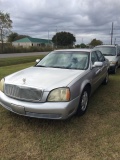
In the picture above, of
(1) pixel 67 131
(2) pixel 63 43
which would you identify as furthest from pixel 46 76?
(2) pixel 63 43

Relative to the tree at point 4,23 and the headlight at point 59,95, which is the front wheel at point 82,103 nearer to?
the headlight at point 59,95

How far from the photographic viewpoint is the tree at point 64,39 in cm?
8219

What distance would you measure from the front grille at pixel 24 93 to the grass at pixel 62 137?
2.09ft

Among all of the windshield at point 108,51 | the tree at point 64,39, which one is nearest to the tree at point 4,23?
the windshield at point 108,51

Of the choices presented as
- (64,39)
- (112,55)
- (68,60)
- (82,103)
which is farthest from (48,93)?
(64,39)

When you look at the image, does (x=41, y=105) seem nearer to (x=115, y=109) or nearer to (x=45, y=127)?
(x=45, y=127)

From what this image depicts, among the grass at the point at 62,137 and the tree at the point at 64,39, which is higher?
the tree at the point at 64,39

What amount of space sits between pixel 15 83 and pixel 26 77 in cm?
32

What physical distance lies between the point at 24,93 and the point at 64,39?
80774 mm

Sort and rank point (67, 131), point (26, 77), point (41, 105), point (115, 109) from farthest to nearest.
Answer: point (115, 109) < point (26, 77) < point (67, 131) < point (41, 105)

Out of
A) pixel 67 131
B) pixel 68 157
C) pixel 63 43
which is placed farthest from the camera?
pixel 63 43

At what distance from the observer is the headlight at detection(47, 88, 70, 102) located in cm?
330

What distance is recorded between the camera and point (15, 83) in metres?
3.59

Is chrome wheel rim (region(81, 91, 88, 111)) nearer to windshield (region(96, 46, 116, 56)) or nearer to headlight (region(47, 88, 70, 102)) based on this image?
headlight (region(47, 88, 70, 102))
